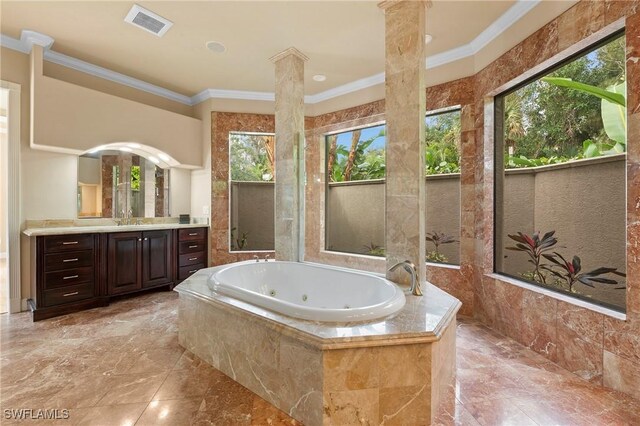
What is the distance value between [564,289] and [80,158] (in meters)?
5.17

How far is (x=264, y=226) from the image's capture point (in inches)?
178

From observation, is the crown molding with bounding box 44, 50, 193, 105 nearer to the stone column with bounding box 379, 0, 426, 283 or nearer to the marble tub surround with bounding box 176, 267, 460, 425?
the stone column with bounding box 379, 0, 426, 283

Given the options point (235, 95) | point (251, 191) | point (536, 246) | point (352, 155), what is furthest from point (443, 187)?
point (235, 95)

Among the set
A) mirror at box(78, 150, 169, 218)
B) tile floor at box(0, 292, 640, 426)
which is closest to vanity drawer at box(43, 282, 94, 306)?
tile floor at box(0, 292, 640, 426)

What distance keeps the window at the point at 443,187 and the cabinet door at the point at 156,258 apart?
11.0 feet

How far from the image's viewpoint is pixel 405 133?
224cm

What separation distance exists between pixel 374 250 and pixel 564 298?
219cm

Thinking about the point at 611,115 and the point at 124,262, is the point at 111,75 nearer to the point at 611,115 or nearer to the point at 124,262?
the point at 124,262

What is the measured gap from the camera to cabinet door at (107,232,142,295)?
329 cm

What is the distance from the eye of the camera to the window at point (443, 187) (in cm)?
334

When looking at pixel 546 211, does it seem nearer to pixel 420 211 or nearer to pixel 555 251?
pixel 555 251

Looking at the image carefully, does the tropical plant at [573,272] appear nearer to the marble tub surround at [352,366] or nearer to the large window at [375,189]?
the large window at [375,189]

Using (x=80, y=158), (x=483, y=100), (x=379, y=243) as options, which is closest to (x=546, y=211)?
(x=483, y=100)

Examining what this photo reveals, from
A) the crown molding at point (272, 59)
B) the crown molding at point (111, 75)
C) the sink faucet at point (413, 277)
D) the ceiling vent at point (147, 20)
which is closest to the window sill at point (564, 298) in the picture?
the sink faucet at point (413, 277)
